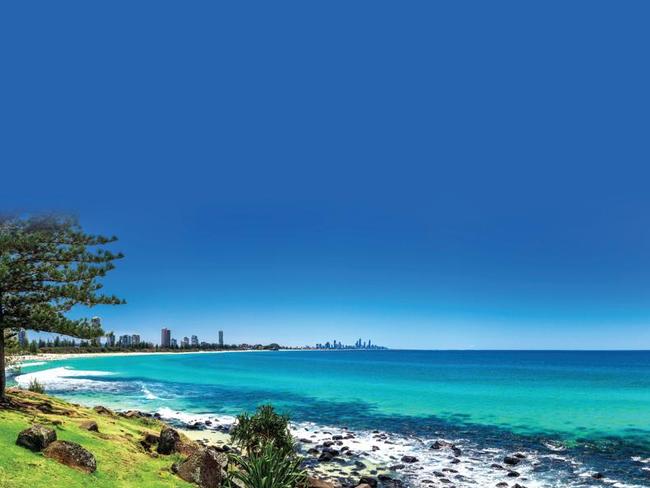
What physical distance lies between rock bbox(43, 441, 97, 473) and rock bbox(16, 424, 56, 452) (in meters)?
0.24

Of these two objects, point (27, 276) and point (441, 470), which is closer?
Answer: point (27, 276)

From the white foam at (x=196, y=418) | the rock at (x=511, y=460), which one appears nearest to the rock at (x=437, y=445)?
the rock at (x=511, y=460)

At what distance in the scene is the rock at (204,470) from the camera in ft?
Result: 52.9

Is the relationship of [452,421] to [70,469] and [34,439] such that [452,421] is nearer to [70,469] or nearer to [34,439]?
[70,469]

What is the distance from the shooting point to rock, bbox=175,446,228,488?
1612 centimetres

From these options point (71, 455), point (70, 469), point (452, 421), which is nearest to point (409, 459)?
point (452, 421)

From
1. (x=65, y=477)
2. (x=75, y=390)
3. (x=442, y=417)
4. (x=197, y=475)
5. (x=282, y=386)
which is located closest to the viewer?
(x=65, y=477)

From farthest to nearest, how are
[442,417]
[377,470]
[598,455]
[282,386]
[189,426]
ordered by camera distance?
[282,386]
[442,417]
[189,426]
[598,455]
[377,470]

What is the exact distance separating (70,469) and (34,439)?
1586mm

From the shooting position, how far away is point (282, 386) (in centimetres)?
7381

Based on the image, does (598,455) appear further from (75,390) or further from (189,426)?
(75,390)

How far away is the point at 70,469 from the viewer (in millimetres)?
13898

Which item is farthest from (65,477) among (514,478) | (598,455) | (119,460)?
(598,455)

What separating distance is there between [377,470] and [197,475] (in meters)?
11.5
